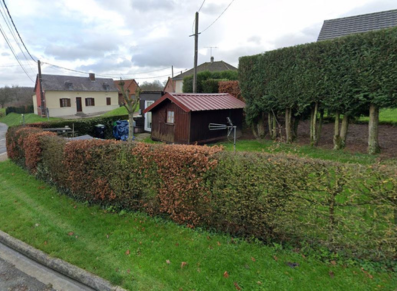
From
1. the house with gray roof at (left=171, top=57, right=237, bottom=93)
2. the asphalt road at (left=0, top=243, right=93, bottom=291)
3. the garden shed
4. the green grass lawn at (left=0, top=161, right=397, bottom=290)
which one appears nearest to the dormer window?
the house with gray roof at (left=171, top=57, right=237, bottom=93)

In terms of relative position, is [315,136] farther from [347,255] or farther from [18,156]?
[18,156]

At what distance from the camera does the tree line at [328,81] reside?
7289 millimetres

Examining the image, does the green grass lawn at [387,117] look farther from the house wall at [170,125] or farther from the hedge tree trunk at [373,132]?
the house wall at [170,125]

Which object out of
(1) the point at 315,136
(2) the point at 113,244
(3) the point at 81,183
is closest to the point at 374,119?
(1) the point at 315,136

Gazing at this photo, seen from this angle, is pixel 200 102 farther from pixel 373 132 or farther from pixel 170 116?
pixel 373 132

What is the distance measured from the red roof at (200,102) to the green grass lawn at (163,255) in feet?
24.0

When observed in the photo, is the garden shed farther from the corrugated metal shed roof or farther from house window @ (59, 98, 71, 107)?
the corrugated metal shed roof

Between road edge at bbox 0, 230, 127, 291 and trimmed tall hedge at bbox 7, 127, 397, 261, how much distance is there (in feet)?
5.29

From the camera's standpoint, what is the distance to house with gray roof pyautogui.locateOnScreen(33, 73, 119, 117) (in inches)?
1239

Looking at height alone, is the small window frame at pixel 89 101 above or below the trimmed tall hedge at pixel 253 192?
above

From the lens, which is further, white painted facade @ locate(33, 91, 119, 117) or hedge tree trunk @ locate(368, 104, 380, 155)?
white painted facade @ locate(33, 91, 119, 117)

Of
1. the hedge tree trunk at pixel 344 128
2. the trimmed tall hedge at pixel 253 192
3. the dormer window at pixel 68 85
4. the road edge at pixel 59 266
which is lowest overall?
the road edge at pixel 59 266

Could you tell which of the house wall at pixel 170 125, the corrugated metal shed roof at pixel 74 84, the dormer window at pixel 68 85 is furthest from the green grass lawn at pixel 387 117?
the dormer window at pixel 68 85

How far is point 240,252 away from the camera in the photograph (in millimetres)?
3729
